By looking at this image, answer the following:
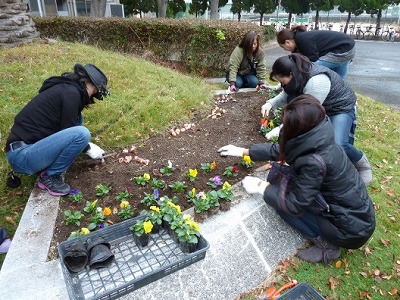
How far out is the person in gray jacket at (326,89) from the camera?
3.13 metres

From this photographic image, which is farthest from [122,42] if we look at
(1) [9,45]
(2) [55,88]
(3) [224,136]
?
(2) [55,88]

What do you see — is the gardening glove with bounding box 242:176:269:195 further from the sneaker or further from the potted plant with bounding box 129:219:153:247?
the sneaker

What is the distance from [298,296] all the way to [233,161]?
1571mm

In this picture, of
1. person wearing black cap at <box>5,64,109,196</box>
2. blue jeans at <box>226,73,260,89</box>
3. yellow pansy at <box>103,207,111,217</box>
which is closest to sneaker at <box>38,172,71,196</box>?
person wearing black cap at <box>5,64,109,196</box>

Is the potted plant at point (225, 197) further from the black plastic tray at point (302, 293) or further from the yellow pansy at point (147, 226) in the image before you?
the black plastic tray at point (302, 293)

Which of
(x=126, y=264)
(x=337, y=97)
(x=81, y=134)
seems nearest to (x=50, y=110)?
(x=81, y=134)

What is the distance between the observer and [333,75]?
336cm

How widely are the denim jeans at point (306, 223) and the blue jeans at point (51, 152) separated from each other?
6.06 ft

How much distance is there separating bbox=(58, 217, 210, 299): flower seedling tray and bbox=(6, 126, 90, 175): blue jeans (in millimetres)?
894

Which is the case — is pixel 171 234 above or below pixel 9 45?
below

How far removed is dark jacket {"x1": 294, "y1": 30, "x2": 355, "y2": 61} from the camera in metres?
4.26

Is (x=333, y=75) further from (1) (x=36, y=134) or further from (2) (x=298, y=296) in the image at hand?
(1) (x=36, y=134)

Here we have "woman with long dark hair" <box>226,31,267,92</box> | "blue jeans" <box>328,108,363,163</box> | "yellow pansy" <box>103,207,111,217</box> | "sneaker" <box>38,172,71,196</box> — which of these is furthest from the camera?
"woman with long dark hair" <box>226,31,267,92</box>

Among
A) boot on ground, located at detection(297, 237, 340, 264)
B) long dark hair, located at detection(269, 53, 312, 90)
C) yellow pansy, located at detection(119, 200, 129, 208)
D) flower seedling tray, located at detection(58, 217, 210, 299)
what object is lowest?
boot on ground, located at detection(297, 237, 340, 264)
